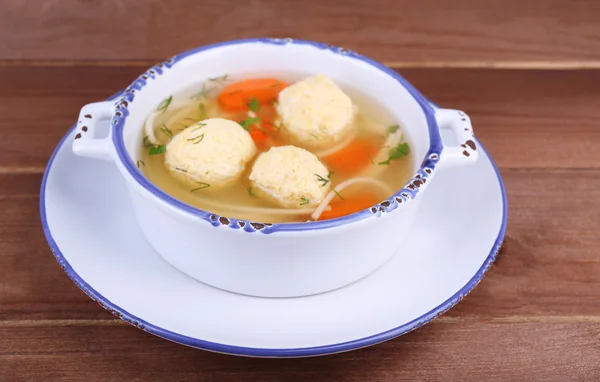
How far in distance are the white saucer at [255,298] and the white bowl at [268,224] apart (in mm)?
38

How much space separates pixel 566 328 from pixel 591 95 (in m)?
1.02

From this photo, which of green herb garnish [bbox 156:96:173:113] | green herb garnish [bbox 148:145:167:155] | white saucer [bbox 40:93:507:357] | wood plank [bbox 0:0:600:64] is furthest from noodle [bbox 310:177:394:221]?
wood plank [bbox 0:0:600:64]

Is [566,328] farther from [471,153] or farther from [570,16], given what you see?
[570,16]

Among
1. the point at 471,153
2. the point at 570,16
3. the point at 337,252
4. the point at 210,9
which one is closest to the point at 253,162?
the point at 337,252

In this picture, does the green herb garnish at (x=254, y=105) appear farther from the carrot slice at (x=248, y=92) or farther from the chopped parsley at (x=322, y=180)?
the chopped parsley at (x=322, y=180)

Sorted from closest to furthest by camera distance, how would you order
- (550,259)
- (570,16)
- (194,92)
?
(550,259) → (194,92) → (570,16)

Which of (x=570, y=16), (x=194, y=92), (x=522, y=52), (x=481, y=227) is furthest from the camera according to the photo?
(x=570, y=16)

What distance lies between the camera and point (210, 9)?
2.55 metres

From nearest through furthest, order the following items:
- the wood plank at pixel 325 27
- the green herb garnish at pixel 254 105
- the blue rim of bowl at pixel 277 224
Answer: the blue rim of bowl at pixel 277 224 < the green herb garnish at pixel 254 105 < the wood plank at pixel 325 27

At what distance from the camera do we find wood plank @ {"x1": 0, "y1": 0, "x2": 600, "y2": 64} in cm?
234

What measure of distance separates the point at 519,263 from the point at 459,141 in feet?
1.20

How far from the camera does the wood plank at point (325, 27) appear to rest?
2342 millimetres

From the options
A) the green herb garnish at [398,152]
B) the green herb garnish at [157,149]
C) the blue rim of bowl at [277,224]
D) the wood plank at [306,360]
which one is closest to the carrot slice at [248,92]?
the blue rim of bowl at [277,224]

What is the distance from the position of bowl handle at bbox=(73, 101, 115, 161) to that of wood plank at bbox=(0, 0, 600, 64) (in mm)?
851
